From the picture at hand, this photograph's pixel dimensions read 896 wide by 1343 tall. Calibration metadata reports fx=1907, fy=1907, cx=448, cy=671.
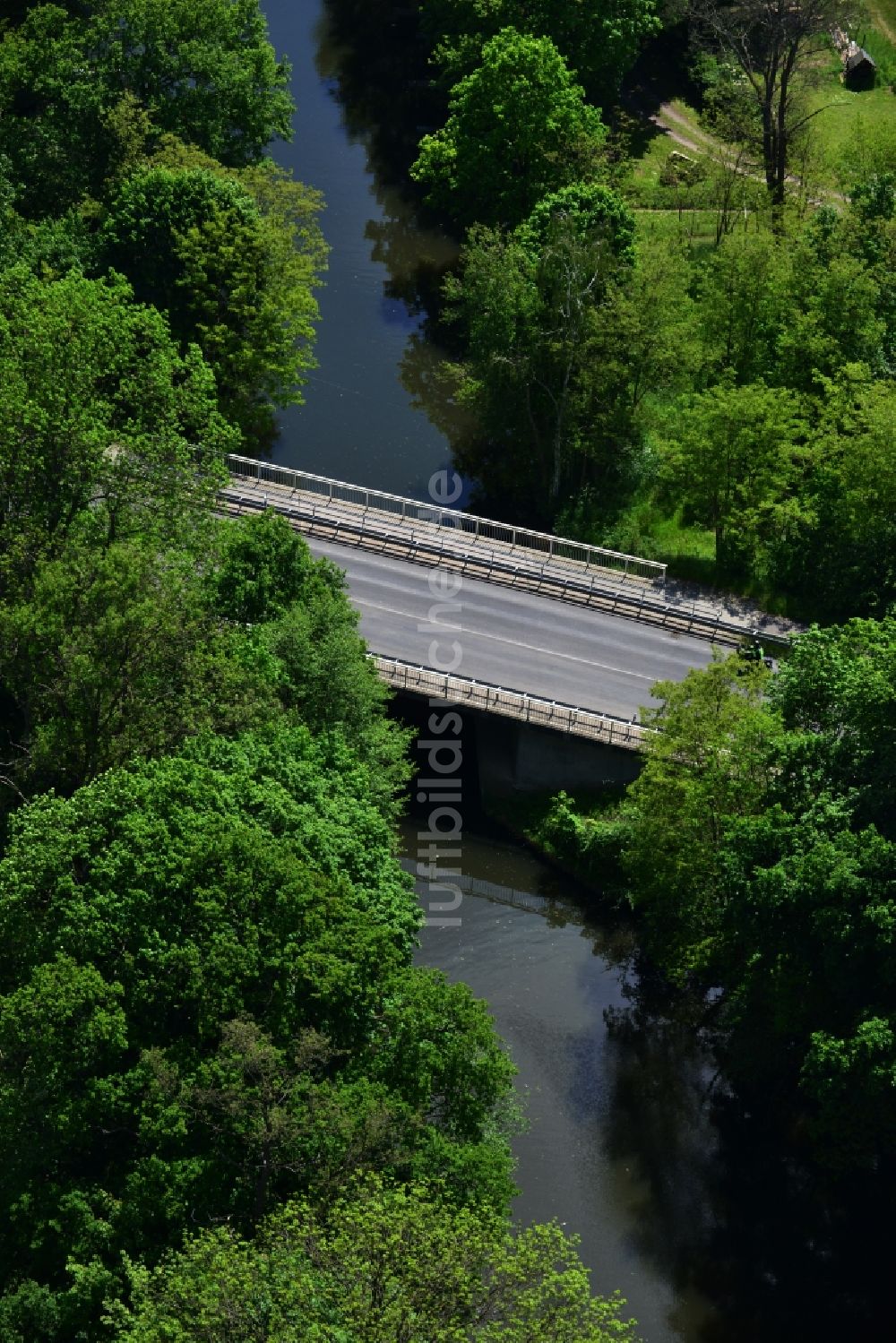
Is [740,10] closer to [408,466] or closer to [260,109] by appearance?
[260,109]

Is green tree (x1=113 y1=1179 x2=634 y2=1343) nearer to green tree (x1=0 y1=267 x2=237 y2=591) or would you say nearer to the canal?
the canal

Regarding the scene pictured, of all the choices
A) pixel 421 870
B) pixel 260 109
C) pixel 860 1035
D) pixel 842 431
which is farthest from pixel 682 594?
pixel 260 109

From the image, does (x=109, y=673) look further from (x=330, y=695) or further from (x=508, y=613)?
(x=508, y=613)

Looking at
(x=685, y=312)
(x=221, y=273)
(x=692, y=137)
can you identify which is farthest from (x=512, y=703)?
(x=692, y=137)

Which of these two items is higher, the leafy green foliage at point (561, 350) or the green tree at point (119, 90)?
the green tree at point (119, 90)

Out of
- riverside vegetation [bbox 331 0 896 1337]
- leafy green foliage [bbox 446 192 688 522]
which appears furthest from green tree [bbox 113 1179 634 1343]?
leafy green foliage [bbox 446 192 688 522]

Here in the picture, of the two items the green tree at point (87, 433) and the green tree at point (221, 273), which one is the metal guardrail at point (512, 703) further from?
the green tree at point (221, 273)

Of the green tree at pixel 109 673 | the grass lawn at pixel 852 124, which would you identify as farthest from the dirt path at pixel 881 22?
the green tree at pixel 109 673
